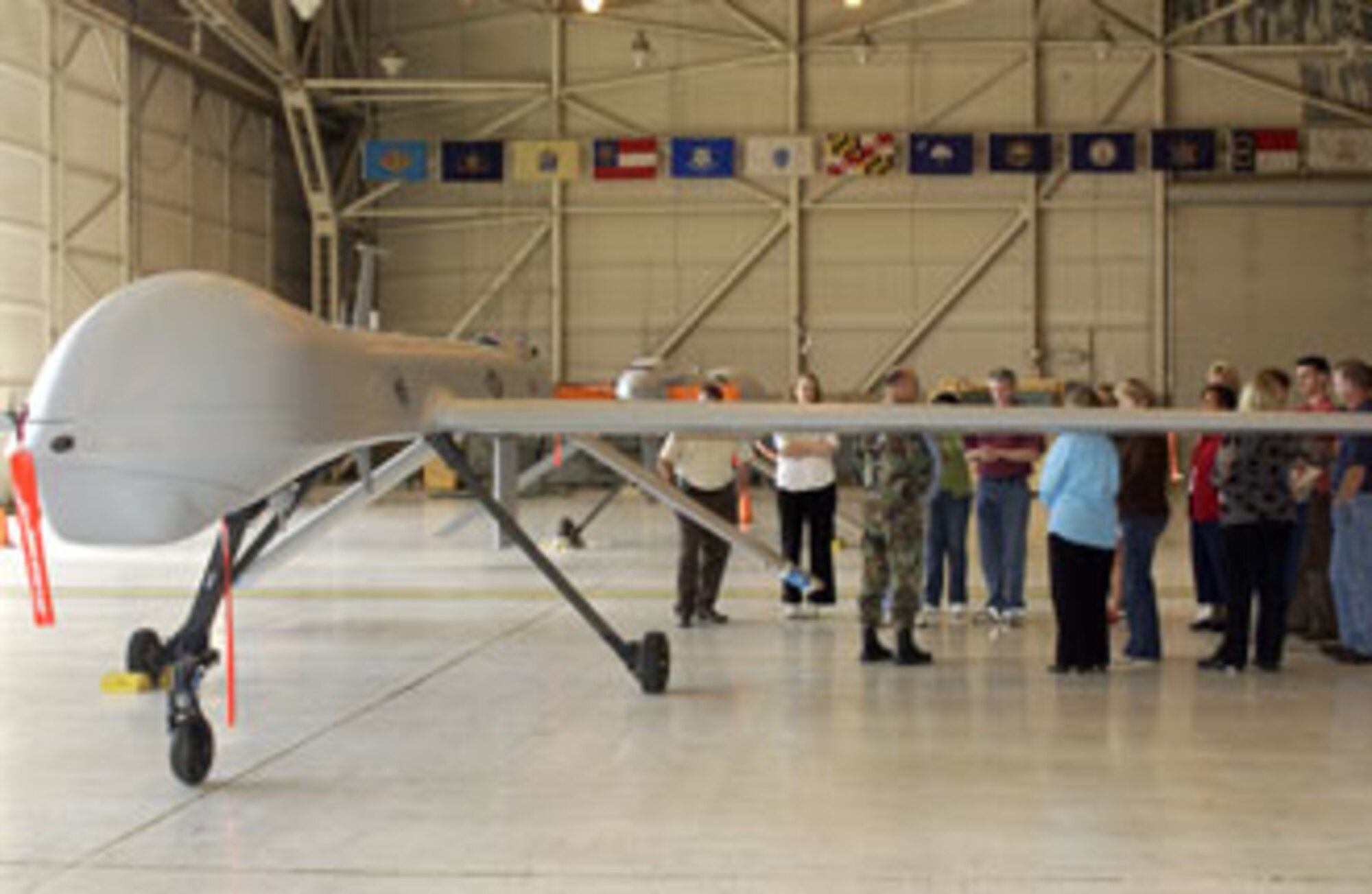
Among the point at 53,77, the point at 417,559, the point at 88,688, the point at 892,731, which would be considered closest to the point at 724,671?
the point at 892,731

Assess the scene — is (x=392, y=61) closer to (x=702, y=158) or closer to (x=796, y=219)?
(x=702, y=158)

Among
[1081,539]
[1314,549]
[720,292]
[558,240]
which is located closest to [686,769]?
[1081,539]

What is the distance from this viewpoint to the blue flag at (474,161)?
3428cm

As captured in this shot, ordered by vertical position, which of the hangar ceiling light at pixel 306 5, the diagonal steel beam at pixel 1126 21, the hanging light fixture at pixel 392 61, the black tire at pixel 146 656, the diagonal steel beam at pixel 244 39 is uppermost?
the diagonal steel beam at pixel 1126 21

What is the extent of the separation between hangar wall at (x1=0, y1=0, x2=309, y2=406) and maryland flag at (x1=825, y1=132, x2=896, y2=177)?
12.7 m

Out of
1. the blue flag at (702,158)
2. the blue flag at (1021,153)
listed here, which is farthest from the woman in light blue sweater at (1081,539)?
the blue flag at (702,158)

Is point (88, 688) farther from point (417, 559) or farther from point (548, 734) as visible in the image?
point (417, 559)

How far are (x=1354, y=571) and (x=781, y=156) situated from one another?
25749mm

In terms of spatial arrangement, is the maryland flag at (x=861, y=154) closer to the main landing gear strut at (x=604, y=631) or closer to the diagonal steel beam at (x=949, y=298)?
the diagonal steel beam at (x=949, y=298)

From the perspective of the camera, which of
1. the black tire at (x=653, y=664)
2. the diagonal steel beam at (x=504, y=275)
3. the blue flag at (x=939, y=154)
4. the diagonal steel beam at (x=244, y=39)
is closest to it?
the black tire at (x=653, y=664)

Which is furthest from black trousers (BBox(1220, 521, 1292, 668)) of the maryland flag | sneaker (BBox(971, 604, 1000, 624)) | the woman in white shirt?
the maryland flag

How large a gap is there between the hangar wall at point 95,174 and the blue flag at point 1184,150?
19404 mm

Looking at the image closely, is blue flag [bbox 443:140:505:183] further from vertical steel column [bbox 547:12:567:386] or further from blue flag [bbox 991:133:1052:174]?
blue flag [bbox 991:133:1052:174]

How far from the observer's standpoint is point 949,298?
3469cm
